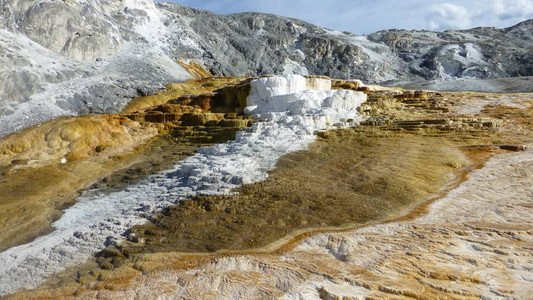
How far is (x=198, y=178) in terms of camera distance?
10.2 metres

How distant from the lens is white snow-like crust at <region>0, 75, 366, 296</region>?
6.83m

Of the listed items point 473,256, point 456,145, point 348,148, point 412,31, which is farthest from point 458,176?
→ point 412,31

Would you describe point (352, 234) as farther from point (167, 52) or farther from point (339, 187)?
point (167, 52)

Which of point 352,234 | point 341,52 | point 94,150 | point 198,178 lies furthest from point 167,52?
point 352,234

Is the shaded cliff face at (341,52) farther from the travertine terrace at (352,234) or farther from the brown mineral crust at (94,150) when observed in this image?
the travertine terrace at (352,234)

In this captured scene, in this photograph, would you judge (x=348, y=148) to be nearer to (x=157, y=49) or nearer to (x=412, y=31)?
(x=157, y=49)

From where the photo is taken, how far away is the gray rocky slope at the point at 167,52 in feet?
65.9

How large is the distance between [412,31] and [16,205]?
211 ft

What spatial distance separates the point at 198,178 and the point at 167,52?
25.2 metres

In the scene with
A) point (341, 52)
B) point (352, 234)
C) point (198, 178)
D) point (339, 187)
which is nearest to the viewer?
point (352, 234)

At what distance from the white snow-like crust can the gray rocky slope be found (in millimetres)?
9600

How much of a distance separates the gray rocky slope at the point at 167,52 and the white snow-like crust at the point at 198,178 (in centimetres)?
960

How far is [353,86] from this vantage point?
20484 millimetres

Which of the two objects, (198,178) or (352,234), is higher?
(198,178)
